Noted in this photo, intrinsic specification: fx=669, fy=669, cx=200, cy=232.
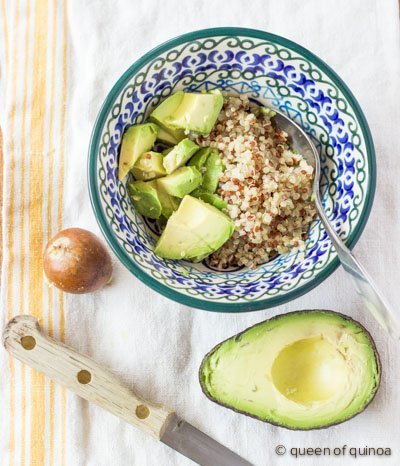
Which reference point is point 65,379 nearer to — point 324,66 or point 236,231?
point 236,231

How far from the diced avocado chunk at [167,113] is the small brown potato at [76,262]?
0.99ft

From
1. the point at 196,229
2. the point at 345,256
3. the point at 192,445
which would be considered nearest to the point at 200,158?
the point at 196,229

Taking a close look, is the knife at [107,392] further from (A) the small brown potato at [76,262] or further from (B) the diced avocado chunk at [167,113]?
(B) the diced avocado chunk at [167,113]

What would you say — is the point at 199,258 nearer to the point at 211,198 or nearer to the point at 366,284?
the point at 211,198

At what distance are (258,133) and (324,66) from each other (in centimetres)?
18

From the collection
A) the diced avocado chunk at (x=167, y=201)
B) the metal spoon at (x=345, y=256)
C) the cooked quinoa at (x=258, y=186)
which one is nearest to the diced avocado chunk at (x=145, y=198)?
the diced avocado chunk at (x=167, y=201)

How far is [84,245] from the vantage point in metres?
1.42

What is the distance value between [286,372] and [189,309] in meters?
0.25

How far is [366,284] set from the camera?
4.05 ft

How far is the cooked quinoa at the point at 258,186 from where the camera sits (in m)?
1.27

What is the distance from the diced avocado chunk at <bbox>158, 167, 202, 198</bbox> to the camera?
4.15ft

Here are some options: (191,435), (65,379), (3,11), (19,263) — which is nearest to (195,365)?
(191,435)

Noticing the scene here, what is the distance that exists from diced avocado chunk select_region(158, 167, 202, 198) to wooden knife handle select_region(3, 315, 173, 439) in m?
0.44

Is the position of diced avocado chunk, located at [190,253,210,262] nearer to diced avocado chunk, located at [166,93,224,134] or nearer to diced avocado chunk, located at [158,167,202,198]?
diced avocado chunk, located at [158,167,202,198]
